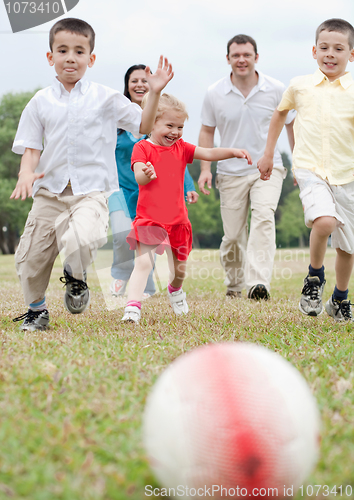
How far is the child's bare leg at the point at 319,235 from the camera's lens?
4281 mm

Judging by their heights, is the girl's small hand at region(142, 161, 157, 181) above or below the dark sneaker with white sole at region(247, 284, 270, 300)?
above

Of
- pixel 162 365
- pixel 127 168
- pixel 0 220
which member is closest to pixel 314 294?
pixel 162 365

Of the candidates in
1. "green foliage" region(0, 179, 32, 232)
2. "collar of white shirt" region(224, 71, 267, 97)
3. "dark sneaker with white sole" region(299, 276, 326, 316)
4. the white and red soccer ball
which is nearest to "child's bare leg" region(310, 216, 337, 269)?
"dark sneaker with white sole" region(299, 276, 326, 316)

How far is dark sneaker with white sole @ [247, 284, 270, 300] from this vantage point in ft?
22.0

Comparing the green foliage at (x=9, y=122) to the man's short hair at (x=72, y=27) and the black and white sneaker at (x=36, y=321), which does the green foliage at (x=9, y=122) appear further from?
the black and white sneaker at (x=36, y=321)

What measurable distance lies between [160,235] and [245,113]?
3022 millimetres

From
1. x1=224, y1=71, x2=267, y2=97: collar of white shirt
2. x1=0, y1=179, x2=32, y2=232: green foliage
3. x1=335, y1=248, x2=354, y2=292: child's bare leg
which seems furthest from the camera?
x1=0, y1=179, x2=32, y2=232: green foliage

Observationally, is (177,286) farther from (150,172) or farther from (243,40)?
(243,40)

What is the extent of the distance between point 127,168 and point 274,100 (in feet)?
6.96

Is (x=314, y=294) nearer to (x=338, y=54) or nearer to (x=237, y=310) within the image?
(x=237, y=310)

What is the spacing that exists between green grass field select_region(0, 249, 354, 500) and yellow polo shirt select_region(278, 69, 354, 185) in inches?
52.8

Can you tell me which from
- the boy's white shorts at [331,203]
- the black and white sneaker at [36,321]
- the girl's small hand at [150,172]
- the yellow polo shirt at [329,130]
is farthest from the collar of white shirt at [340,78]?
the black and white sneaker at [36,321]

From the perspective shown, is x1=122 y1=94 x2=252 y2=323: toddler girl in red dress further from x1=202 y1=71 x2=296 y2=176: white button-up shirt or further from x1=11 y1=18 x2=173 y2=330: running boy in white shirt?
x1=202 y1=71 x2=296 y2=176: white button-up shirt

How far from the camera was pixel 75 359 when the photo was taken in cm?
323
